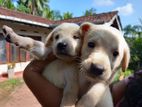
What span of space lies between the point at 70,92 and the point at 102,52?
34cm

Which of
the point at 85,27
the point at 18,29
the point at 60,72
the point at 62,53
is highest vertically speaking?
the point at 85,27

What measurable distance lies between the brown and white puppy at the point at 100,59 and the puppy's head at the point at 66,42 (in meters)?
0.11

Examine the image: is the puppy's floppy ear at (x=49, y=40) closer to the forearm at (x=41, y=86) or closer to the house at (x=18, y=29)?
the forearm at (x=41, y=86)

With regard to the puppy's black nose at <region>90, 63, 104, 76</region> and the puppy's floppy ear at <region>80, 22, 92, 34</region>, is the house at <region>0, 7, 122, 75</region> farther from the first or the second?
the puppy's black nose at <region>90, 63, 104, 76</region>

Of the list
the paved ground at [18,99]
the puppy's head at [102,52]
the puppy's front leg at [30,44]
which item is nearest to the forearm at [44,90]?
the puppy's front leg at [30,44]

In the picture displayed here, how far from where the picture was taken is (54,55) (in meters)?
2.55

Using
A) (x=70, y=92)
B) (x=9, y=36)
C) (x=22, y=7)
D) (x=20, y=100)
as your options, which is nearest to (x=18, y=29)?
(x=20, y=100)

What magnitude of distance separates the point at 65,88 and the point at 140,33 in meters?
21.8

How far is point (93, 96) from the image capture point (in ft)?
7.18

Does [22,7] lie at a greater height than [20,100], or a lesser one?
greater

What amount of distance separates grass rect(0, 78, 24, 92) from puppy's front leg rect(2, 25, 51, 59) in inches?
349

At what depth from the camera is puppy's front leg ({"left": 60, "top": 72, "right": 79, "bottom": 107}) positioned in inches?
87.3

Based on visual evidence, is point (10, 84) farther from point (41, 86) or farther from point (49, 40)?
point (49, 40)

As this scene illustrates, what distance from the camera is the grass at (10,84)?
11.6 metres
